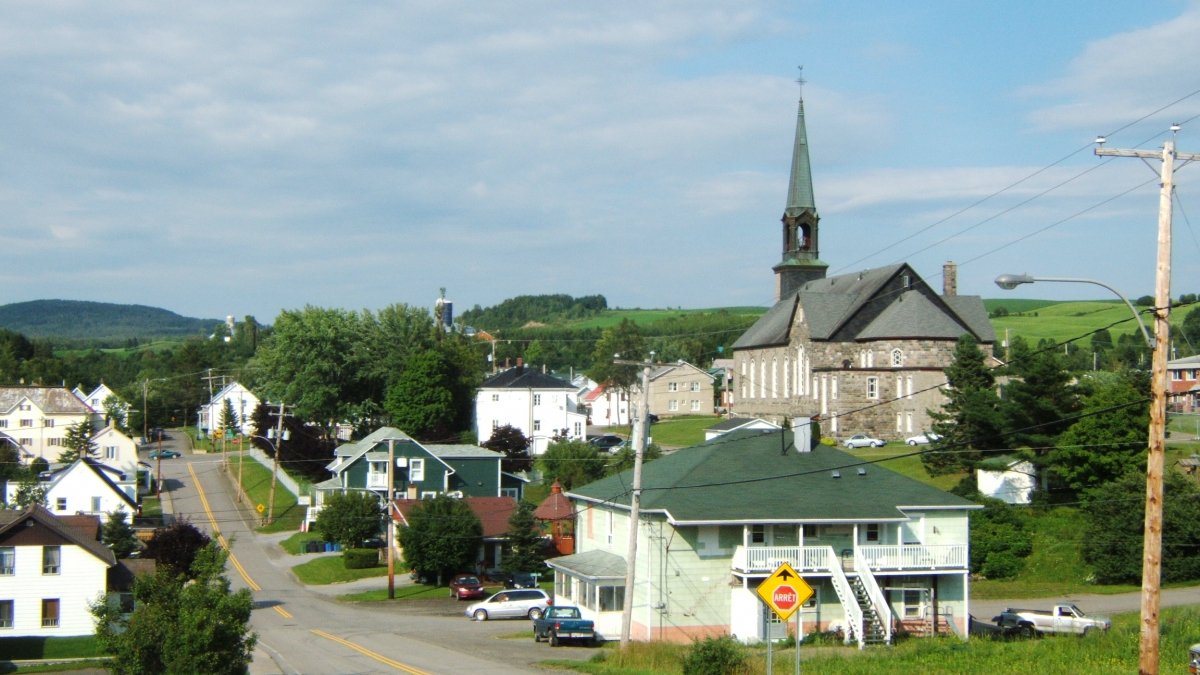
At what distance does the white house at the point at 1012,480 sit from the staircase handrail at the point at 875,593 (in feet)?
64.4

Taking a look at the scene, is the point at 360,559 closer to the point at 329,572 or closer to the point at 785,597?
the point at 329,572

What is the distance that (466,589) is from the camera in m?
49.6

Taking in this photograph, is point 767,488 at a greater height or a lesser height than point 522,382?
lesser

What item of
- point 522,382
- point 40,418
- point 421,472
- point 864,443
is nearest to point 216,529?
point 421,472

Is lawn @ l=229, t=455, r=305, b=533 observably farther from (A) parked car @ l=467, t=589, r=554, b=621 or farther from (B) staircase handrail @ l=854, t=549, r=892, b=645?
(B) staircase handrail @ l=854, t=549, r=892, b=645

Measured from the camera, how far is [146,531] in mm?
66000

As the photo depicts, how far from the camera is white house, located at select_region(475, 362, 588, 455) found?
100000 millimetres

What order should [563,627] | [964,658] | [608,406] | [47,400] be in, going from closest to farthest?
[964,658] < [563,627] < [47,400] < [608,406]

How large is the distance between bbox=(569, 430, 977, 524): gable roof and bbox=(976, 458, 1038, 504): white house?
14.6 meters

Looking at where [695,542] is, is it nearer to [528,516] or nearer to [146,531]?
[528,516]

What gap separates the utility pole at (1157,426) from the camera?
17.4 m

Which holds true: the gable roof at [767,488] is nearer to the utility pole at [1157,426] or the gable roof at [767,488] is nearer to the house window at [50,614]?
the utility pole at [1157,426]

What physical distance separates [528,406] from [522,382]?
2342 millimetres

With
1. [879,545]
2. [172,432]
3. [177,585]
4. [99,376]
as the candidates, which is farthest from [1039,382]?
[99,376]
